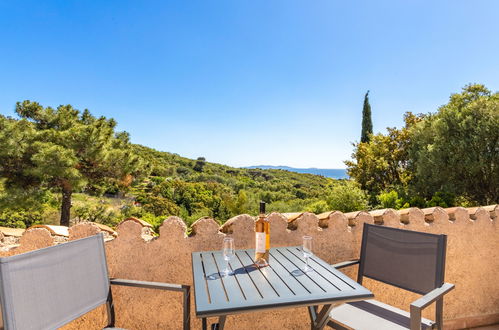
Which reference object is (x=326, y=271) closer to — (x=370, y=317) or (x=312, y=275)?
(x=312, y=275)

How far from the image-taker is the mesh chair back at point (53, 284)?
3.22 feet

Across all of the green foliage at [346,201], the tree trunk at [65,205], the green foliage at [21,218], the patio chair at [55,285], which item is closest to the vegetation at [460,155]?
the green foliage at [346,201]

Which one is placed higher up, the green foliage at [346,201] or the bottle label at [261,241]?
the bottle label at [261,241]

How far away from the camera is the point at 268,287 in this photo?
113 cm

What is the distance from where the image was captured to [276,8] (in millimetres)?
6703

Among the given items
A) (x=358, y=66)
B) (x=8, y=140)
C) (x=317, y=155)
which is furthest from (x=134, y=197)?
(x=317, y=155)

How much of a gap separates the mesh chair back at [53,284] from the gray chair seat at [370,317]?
47.2 inches

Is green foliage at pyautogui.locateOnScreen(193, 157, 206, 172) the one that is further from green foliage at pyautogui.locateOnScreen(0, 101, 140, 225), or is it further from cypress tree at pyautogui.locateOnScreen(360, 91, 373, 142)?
cypress tree at pyautogui.locateOnScreen(360, 91, 373, 142)

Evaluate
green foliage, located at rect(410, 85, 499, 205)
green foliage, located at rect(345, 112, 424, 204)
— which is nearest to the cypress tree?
green foliage, located at rect(345, 112, 424, 204)

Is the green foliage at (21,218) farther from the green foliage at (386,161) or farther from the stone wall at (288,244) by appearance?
the green foliage at (386,161)

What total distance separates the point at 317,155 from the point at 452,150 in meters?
22.5

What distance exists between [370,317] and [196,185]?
64.6 feet

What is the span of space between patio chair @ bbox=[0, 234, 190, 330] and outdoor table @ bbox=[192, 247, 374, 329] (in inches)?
8.5

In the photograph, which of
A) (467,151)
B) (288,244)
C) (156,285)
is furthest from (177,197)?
(156,285)
